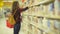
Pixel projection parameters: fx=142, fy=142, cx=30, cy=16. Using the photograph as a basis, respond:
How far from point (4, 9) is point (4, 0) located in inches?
37.4

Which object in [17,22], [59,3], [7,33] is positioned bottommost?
[7,33]

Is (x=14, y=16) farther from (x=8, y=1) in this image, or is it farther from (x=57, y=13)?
(x=8, y=1)

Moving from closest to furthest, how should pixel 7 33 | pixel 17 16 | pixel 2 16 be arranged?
pixel 17 16, pixel 7 33, pixel 2 16

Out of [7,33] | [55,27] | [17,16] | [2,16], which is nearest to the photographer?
[55,27]

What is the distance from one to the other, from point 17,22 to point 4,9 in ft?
36.7

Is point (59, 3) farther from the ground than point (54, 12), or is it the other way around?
point (59, 3)

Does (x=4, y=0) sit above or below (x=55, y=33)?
above

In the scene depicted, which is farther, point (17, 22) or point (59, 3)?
point (17, 22)

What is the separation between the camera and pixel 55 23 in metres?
1.92

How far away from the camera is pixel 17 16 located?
4137mm

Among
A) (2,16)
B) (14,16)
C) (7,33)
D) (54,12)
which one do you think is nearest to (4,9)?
(2,16)

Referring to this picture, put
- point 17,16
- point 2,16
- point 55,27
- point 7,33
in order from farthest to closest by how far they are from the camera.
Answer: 1. point 2,16
2. point 7,33
3. point 17,16
4. point 55,27

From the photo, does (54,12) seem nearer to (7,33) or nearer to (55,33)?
(55,33)

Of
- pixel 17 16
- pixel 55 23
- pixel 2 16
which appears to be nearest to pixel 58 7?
pixel 55 23
